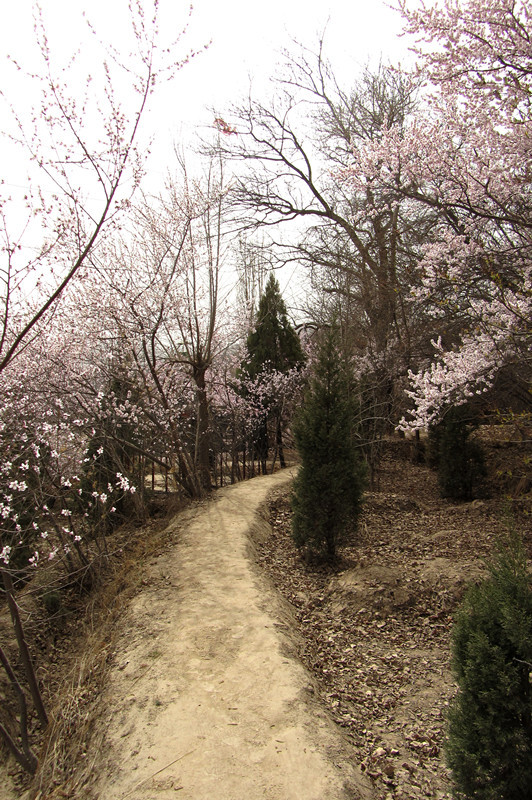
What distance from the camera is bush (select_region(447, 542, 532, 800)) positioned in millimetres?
2166

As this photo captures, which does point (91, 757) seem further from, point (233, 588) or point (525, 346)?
point (525, 346)

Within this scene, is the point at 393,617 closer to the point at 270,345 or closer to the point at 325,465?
the point at 325,465

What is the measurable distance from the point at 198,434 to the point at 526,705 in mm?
7222

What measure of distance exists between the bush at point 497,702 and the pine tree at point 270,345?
10.5 meters

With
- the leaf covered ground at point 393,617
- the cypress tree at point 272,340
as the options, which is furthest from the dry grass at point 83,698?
the cypress tree at point 272,340

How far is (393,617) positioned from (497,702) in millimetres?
2571

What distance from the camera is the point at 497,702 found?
87.3 inches

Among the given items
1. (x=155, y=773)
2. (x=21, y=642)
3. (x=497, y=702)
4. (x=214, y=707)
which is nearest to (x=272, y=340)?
(x=21, y=642)

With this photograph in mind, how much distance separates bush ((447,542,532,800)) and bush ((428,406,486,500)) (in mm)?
6212

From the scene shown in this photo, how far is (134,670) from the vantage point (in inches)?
149

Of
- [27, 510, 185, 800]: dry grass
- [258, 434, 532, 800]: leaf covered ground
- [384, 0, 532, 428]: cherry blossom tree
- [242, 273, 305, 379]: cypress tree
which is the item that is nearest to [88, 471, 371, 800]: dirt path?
[27, 510, 185, 800]: dry grass

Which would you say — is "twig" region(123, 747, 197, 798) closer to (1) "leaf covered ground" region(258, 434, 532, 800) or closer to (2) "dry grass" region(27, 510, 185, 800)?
(2) "dry grass" region(27, 510, 185, 800)

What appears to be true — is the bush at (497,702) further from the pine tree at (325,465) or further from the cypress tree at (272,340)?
the cypress tree at (272,340)

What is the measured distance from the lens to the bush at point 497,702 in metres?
2.17
